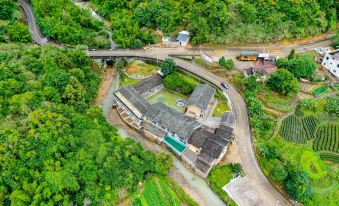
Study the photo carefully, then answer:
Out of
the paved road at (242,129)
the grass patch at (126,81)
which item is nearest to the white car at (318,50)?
the paved road at (242,129)

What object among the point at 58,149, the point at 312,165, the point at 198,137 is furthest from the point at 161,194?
the point at 312,165

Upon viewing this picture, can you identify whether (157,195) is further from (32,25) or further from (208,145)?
(32,25)

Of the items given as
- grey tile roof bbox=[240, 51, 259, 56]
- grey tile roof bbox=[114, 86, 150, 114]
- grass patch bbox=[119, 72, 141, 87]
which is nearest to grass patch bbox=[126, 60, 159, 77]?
grass patch bbox=[119, 72, 141, 87]

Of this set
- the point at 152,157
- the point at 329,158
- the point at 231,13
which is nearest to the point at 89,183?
the point at 152,157

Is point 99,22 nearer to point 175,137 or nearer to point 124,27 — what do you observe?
point 124,27

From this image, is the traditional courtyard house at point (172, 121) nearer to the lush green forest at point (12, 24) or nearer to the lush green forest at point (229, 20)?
the lush green forest at point (229, 20)

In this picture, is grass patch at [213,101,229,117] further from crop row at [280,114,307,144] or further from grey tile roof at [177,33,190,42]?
grey tile roof at [177,33,190,42]
